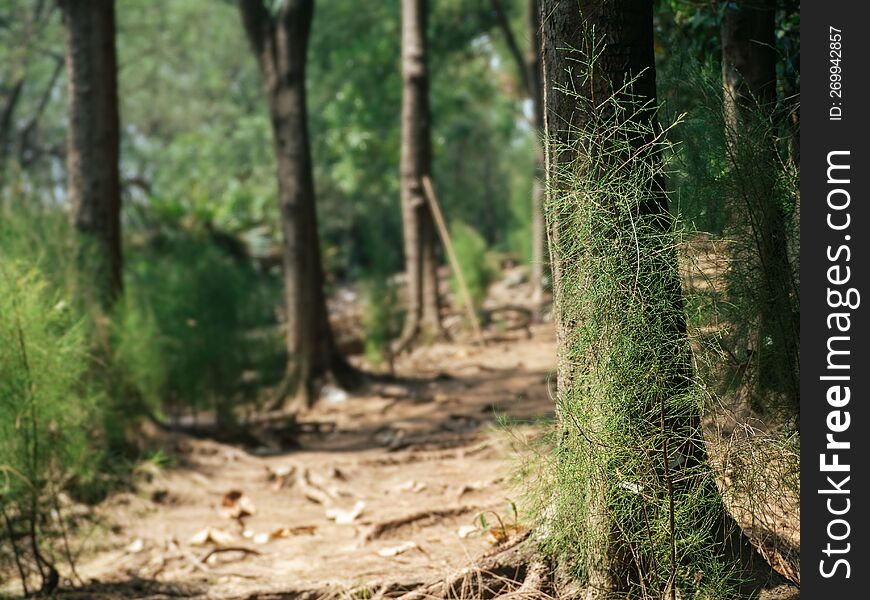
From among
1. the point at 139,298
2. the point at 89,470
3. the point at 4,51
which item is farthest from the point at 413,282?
the point at 4,51

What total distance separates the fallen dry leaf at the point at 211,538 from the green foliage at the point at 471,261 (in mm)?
9105

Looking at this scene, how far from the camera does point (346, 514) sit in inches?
204

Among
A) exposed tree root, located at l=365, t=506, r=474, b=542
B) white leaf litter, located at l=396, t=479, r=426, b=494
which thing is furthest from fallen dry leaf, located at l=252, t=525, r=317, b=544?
white leaf litter, located at l=396, t=479, r=426, b=494

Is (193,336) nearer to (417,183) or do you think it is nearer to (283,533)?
(283,533)

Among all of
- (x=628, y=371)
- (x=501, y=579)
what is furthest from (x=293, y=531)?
(x=628, y=371)

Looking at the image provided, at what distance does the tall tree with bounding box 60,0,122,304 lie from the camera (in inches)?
271

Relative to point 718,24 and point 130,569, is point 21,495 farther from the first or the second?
point 718,24

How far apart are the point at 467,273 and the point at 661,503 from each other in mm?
11832

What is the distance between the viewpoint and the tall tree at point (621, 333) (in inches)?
97.6

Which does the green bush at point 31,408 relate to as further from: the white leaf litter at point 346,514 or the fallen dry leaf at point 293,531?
the white leaf litter at point 346,514

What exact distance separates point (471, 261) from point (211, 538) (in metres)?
9.72

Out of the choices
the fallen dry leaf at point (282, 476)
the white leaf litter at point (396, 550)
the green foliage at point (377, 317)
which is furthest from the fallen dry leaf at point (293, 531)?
the green foliage at point (377, 317)

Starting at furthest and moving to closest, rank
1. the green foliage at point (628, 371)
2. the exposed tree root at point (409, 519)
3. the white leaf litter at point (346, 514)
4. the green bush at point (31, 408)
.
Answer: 1. the white leaf litter at point (346, 514)
2. the exposed tree root at point (409, 519)
3. the green bush at point (31, 408)
4. the green foliage at point (628, 371)

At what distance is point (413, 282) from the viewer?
452 inches
